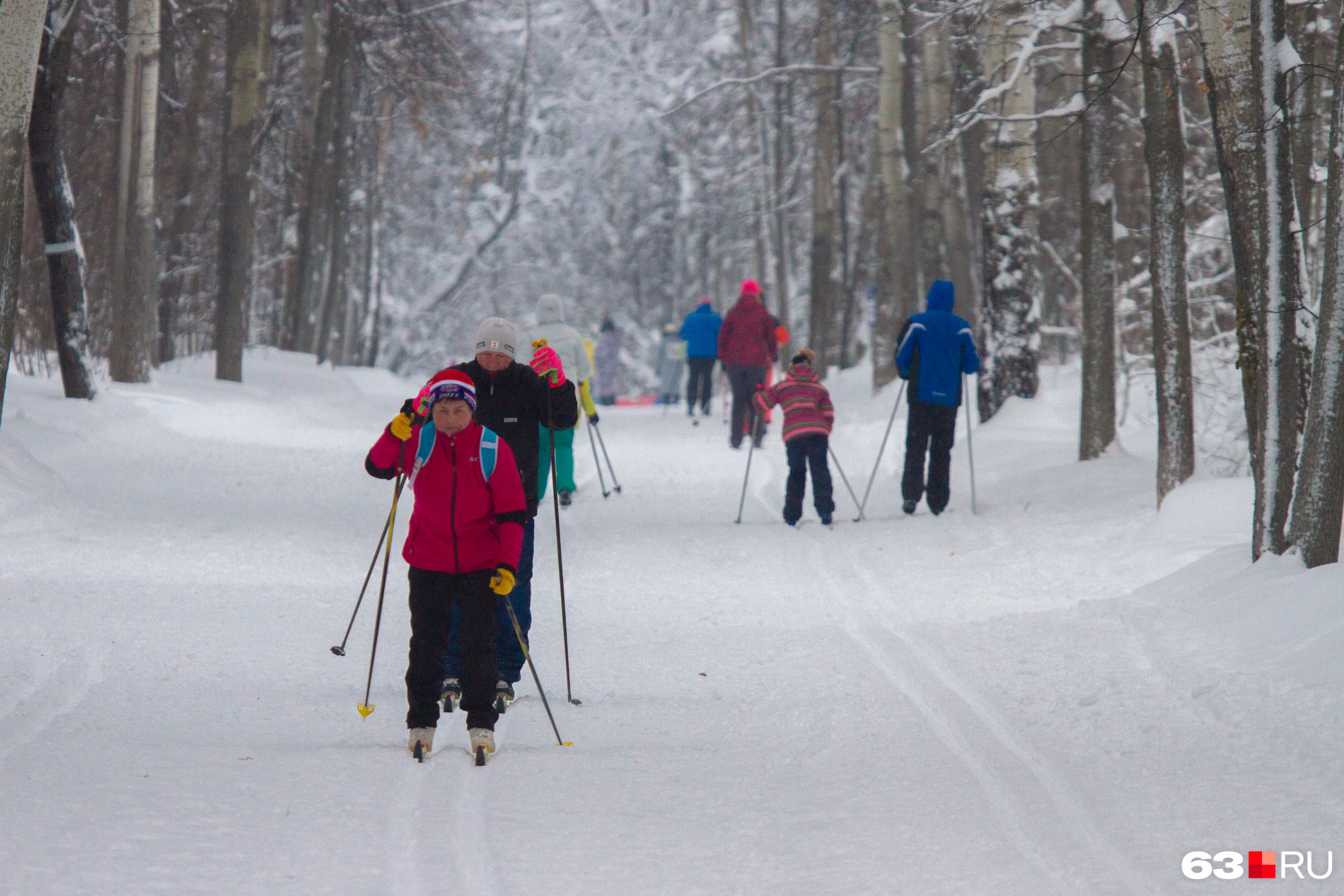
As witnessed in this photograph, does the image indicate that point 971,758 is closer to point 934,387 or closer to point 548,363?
point 548,363

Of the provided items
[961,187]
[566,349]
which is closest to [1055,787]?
[566,349]

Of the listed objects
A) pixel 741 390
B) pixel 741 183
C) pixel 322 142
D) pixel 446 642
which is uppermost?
pixel 741 183

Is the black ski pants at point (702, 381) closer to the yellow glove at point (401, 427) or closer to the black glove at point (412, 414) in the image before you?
the black glove at point (412, 414)

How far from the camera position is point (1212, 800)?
188 inches

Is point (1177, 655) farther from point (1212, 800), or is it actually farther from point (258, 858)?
point (258, 858)

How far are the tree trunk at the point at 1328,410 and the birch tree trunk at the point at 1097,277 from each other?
4.97m

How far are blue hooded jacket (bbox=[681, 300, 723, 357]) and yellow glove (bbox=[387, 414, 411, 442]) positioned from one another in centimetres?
1545

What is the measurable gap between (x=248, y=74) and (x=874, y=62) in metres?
13.3

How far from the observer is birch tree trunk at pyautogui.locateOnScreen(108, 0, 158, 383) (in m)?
16.8

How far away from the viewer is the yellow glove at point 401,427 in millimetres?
5121

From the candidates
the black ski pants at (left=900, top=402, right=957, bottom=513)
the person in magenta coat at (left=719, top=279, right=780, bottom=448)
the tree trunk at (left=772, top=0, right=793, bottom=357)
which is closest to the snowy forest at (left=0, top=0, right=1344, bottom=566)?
the tree trunk at (left=772, top=0, right=793, bottom=357)

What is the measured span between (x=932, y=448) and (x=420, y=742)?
755 cm

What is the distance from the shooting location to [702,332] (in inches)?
811

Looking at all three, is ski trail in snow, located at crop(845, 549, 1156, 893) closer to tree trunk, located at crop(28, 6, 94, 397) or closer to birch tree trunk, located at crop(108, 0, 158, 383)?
tree trunk, located at crop(28, 6, 94, 397)
